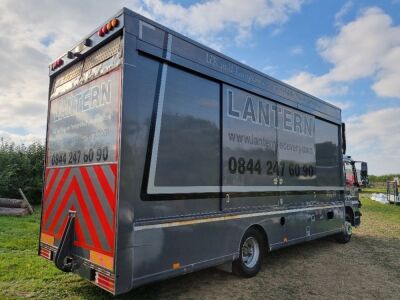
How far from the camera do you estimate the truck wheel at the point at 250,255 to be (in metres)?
5.58

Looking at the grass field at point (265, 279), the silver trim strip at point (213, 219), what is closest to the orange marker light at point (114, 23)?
the silver trim strip at point (213, 219)

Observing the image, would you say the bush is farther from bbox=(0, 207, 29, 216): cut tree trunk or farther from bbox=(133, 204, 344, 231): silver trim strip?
bbox=(133, 204, 344, 231): silver trim strip

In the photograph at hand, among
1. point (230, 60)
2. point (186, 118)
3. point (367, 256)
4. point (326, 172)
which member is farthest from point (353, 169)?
point (186, 118)

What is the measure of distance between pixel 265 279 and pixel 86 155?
3.54 m

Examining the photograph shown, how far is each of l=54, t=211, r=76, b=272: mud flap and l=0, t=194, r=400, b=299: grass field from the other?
0.55 meters

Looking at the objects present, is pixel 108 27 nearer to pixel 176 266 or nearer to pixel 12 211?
pixel 176 266

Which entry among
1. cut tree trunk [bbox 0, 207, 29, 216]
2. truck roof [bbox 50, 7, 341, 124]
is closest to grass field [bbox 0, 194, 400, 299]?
truck roof [bbox 50, 7, 341, 124]

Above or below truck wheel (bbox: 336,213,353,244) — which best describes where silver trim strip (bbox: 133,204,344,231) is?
above

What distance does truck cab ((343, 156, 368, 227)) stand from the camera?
9.20 meters

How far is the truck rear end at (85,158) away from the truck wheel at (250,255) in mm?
2401

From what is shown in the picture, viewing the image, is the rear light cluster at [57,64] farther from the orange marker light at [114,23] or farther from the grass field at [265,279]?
the grass field at [265,279]

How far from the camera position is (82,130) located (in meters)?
4.64

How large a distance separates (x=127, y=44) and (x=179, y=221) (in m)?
2.26

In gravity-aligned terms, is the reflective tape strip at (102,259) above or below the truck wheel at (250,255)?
above
